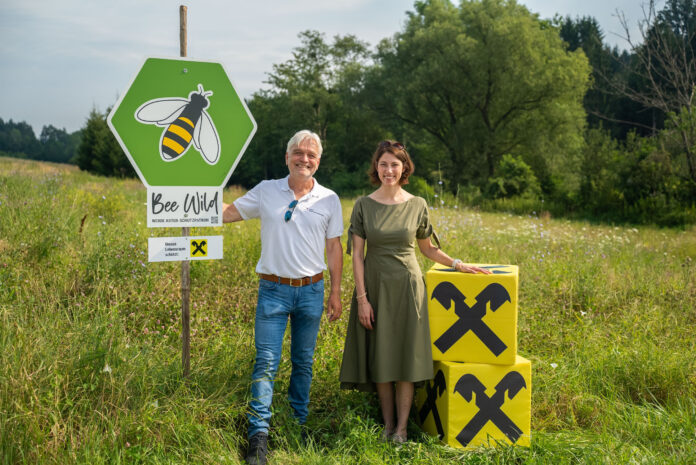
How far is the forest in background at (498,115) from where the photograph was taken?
15.9 meters

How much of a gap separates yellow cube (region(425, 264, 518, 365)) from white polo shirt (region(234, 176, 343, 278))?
838 millimetres

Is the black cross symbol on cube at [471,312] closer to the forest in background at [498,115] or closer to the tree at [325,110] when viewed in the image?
the forest in background at [498,115]

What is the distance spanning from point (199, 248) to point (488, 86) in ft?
97.2

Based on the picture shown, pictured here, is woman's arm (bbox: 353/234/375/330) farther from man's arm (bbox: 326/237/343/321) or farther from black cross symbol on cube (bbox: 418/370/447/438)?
black cross symbol on cube (bbox: 418/370/447/438)

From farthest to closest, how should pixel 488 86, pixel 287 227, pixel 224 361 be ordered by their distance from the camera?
pixel 488 86 < pixel 224 361 < pixel 287 227

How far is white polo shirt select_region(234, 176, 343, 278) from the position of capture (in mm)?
3488

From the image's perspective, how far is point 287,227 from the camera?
3.50 metres

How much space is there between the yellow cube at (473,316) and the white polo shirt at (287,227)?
84 centimetres

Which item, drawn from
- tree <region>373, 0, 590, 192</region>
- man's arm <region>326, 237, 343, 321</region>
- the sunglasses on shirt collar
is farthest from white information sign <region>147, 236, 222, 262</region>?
tree <region>373, 0, 590, 192</region>

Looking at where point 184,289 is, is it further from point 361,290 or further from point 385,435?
point 385,435

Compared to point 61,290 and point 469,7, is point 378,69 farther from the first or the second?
point 61,290

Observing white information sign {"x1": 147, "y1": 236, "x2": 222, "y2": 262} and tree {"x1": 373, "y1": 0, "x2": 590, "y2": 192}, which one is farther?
tree {"x1": 373, "y1": 0, "x2": 590, "y2": 192}

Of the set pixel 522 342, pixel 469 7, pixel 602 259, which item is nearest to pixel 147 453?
pixel 522 342

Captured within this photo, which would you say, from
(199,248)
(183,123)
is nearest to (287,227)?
(199,248)
